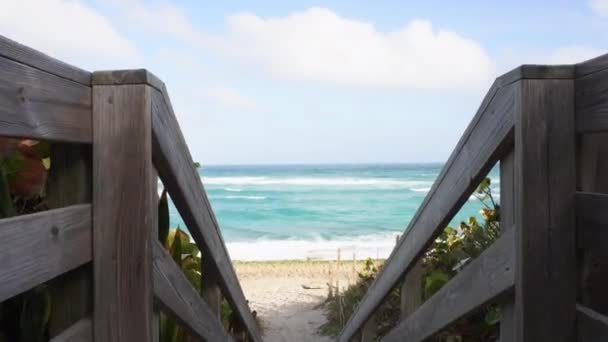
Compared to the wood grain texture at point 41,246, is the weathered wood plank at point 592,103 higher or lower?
higher

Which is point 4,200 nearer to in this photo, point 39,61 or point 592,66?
point 39,61

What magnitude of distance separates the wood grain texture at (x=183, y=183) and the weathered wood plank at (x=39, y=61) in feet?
0.69

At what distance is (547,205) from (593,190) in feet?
0.34

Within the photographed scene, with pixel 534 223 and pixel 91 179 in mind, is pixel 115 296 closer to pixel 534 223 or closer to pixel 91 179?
pixel 91 179

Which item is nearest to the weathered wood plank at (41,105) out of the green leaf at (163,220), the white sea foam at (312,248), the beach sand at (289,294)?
the green leaf at (163,220)

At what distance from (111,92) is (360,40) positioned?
5494 centimetres

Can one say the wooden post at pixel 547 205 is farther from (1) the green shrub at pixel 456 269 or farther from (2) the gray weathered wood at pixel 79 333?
(1) the green shrub at pixel 456 269

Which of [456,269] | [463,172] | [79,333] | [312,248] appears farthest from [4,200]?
[312,248]

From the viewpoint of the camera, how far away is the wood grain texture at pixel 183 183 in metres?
1.37

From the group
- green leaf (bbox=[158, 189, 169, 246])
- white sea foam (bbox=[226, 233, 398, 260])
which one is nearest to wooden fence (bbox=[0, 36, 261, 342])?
green leaf (bbox=[158, 189, 169, 246])

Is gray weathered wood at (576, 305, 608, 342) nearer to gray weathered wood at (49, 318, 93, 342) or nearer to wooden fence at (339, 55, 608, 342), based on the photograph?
wooden fence at (339, 55, 608, 342)

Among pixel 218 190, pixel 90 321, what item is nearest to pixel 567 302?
pixel 90 321

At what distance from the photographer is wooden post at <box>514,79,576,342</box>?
1220 millimetres

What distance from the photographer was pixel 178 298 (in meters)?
1.53
